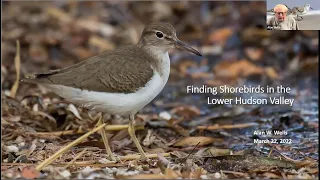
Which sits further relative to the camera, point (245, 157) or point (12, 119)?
point (12, 119)

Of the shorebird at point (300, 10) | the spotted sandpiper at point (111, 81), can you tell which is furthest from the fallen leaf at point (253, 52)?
the spotted sandpiper at point (111, 81)

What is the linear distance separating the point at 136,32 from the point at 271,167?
377cm

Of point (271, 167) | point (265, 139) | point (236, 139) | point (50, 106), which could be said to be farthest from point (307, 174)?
point (50, 106)

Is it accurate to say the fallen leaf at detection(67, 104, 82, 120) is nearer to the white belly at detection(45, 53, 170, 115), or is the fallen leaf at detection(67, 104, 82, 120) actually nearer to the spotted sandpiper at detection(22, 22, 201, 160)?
the spotted sandpiper at detection(22, 22, 201, 160)

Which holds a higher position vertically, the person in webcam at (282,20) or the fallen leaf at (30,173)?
the person in webcam at (282,20)

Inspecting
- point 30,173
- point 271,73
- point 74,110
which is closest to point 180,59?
point 271,73

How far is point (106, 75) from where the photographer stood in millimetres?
4820

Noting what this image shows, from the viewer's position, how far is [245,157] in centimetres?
485

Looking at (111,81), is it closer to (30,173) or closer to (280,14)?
(30,173)

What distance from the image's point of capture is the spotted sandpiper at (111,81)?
4715 mm

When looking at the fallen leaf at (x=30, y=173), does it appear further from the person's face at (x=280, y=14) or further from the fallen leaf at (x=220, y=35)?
the fallen leaf at (x=220, y=35)

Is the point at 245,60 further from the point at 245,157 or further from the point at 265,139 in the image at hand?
the point at 245,157

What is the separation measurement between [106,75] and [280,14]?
1382 mm

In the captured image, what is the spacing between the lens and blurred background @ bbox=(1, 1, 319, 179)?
589 cm
